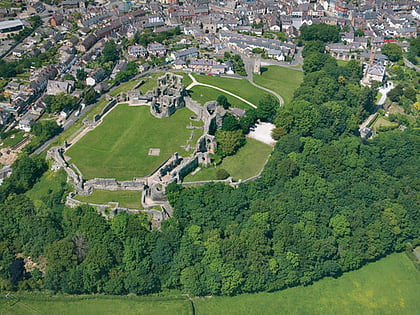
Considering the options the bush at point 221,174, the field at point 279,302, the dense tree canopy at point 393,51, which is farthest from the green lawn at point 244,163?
the dense tree canopy at point 393,51

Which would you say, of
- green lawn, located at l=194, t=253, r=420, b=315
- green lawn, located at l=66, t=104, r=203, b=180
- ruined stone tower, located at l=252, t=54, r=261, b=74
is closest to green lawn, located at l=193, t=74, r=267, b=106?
ruined stone tower, located at l=252, t=54, r=261, b=74

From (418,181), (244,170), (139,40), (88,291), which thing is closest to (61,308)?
(88,291)

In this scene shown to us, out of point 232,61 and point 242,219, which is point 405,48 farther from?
point 242,219

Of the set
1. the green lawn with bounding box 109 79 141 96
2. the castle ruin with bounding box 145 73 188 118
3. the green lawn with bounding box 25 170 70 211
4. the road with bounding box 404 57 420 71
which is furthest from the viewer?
the road with bounding box 404 57 420 71

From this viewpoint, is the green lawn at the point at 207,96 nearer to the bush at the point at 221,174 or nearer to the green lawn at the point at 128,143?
the green lawn at the point at 128,143

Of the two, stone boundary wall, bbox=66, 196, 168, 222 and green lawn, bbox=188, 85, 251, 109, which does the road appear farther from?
stone boundary wall, bbox=66, 196, 168, 222
